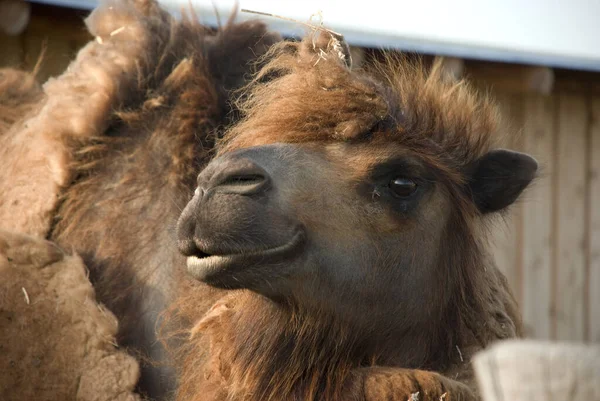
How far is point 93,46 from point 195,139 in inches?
34.5

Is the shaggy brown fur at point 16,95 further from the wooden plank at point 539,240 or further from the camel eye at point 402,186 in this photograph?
the wooden plank at point 539,240

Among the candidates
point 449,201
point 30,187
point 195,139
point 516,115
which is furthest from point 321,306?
point 516,115

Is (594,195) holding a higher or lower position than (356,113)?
lower

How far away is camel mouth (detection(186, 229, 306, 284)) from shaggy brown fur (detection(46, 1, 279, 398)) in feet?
3.15

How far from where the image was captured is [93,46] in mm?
4922

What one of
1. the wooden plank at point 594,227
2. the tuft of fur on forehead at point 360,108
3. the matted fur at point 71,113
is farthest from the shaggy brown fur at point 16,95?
the wooden plank at point 594,227

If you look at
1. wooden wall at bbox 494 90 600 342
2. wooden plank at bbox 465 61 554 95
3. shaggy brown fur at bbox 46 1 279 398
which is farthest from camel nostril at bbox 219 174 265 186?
wooden wall at bbox 494 90 600 342

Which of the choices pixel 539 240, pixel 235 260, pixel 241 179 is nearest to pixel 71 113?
pixel 241 179

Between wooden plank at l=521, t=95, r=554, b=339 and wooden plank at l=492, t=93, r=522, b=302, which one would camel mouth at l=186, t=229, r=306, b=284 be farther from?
wooden plank at l=521, t=95, r=554, b=339

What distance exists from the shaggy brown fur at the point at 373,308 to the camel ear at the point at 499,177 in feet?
0.18

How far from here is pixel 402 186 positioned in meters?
3.68

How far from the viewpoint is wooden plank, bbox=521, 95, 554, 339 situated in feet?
30.6

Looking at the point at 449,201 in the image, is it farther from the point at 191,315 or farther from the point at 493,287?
the point at 191,315

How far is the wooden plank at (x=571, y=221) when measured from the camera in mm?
9570
